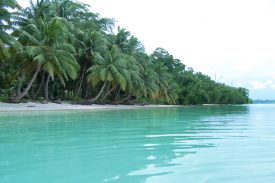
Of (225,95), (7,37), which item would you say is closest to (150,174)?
(7,37)

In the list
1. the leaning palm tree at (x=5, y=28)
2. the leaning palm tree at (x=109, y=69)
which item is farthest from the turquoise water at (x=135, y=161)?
the leaning palm tree at (x=109, y=69)

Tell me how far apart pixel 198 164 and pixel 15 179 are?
7.67 ft

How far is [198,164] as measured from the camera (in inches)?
180

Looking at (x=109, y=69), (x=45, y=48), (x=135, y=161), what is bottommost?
(x=135, y=161)

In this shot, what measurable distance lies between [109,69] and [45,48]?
319 inches

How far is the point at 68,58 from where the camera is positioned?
24859 mm

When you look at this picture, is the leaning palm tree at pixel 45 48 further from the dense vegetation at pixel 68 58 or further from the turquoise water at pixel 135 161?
the turquoise water at pixel 135 161

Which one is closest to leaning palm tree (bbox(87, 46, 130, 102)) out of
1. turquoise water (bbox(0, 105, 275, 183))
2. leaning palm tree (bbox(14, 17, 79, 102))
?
leaning palm tree (bbox(14, 17, 79, 102))

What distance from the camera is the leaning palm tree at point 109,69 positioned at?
29.8 metres

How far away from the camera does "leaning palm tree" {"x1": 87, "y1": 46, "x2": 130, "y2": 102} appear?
97.9ft

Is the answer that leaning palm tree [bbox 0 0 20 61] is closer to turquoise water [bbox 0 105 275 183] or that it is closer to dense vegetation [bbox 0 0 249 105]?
dense vegetation [bbox 0 0 249 105]

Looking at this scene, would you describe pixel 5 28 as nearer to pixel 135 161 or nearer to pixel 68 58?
pixel 68 58

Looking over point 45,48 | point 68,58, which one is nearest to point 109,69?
point 68,58

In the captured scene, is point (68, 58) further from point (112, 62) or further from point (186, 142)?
point (186, 142)
